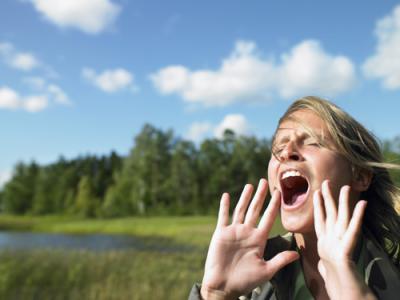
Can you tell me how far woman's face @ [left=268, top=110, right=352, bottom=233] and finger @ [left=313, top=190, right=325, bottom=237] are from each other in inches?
4.1

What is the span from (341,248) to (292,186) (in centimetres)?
50

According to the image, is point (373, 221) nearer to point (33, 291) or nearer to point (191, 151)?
point (33, 291)

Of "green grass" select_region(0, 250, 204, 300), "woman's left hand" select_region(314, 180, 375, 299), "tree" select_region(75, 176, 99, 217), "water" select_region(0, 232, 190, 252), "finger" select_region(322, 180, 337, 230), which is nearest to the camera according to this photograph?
"woman's left hand" select_region(314, 180, 375, 299)

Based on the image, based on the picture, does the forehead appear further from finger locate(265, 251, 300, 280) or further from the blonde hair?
finger locate(265, 251, 300, 280)

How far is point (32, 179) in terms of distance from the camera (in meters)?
73.4

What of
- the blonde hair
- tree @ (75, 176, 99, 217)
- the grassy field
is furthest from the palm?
tree @ (75, 176, 99, 217)

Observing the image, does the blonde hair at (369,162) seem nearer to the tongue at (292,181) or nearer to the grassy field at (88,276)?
the tongue at (292,181)

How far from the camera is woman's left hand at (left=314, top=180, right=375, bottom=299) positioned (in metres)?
1.34

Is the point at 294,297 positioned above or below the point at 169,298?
above

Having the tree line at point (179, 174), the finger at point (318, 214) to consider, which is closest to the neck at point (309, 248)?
the finger at point (318, 214)

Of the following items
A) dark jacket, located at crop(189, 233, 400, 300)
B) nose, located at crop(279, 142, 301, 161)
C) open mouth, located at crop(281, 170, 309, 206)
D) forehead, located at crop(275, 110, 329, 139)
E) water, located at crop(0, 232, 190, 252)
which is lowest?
water, located at crop(0, 232, 190, 252)

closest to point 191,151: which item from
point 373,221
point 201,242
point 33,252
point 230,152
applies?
point 230,152

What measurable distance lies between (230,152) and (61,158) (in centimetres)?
4571

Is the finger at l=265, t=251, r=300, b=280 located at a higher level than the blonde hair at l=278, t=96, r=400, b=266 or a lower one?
lower
